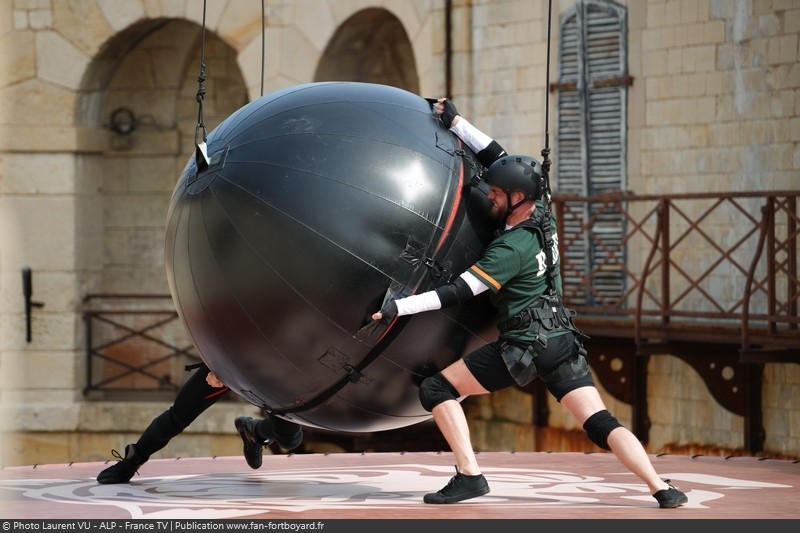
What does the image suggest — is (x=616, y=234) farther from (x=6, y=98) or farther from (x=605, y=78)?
(x=6, y=98)

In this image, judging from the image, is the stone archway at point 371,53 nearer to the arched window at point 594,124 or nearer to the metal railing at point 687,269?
the arched window at point 594,124

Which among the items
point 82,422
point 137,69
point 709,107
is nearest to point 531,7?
point 709,107

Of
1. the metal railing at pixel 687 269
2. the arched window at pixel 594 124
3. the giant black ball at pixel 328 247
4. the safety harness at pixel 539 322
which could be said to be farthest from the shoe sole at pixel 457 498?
the arched window at pixel 594 124

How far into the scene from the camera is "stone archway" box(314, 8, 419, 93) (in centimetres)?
1764

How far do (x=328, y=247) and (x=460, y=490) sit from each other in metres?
1.25

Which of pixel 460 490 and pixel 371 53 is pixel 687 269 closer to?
pixel 371 53

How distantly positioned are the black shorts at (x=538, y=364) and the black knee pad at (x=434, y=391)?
0.13 meters

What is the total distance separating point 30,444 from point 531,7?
6838 mm

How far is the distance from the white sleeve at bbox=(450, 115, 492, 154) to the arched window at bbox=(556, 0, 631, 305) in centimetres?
787

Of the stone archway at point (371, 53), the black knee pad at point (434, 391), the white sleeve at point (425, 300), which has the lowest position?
the black knee pad at point (434, 391)

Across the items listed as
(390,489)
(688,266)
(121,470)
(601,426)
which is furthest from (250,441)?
(688,266)

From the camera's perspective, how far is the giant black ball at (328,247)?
7.24 meters

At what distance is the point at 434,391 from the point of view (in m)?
7.48

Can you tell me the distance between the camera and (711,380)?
49.1 ft
